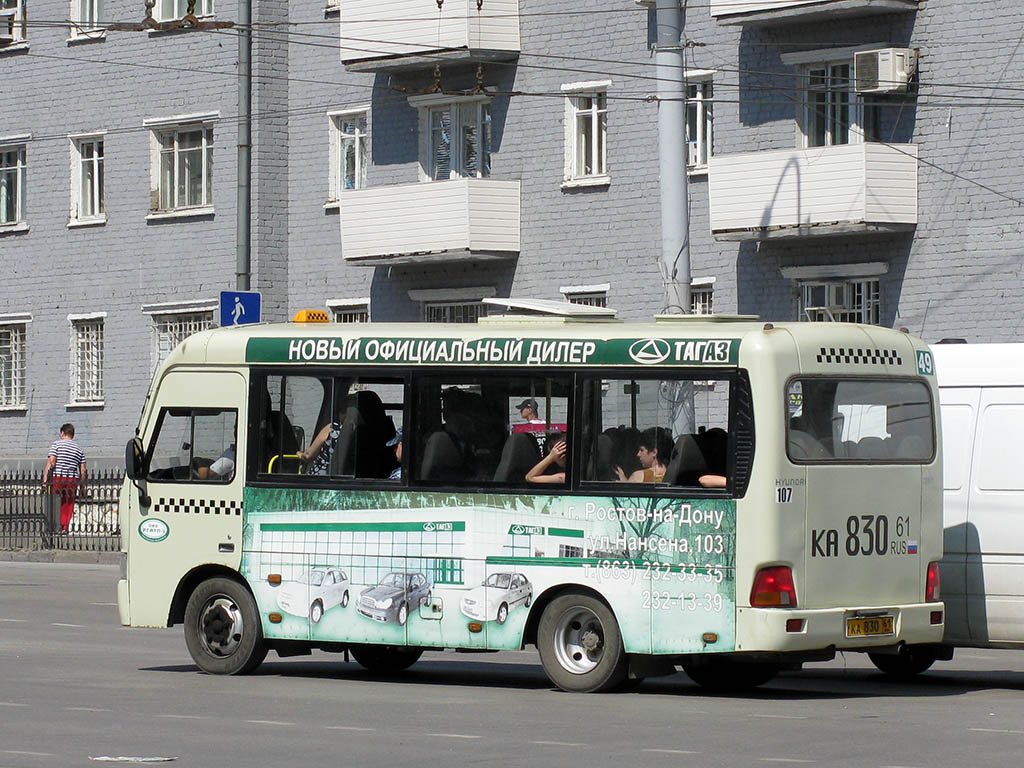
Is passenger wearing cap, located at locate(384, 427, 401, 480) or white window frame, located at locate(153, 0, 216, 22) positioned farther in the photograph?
white window frame, located at locate(153, 0, 216, 22)

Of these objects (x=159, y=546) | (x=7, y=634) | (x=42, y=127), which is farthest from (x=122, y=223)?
(x=159, y=546)

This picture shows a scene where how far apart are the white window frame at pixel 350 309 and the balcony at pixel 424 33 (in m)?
4.01

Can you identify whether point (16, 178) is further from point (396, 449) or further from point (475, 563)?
point (475, 563)

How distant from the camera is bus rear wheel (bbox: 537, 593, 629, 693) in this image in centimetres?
1482

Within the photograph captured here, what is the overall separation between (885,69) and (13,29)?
1868cm

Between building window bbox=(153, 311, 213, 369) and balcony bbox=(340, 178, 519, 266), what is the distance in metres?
4.41

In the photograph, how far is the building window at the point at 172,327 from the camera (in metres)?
38.8

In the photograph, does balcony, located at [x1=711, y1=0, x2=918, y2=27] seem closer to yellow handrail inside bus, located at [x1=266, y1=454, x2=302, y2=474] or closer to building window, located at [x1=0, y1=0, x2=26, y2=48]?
building window, located at [x1=0, y1=0, x2=26, y2=48]

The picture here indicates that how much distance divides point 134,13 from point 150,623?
2470 centimetres

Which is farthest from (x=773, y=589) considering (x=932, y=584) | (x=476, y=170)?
(x=476, y=170)

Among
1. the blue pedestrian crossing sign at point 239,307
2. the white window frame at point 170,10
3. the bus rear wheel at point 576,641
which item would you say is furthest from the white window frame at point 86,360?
the bus rear wheel at point 576,641

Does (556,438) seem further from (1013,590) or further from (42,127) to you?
(42,127)

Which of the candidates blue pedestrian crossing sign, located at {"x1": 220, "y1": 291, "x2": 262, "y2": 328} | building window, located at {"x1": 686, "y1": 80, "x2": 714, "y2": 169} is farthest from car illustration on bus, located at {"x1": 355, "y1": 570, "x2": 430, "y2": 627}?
building window, located at {"x1": 686, "y1": 80, "x2": 714, "y2": 169}

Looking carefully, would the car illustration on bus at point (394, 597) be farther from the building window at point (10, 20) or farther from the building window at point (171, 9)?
the building window at point (10, 20)
